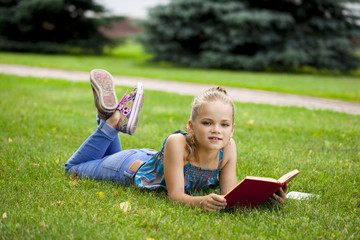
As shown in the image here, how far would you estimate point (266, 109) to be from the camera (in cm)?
748

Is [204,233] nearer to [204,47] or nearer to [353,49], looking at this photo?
[204,47]

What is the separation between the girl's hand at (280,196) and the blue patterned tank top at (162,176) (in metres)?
0.47

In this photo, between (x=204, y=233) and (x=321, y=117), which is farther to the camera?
(x=321, y=117)

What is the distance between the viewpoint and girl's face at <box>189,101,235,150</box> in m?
2.78

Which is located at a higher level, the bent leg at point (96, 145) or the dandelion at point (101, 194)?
the bent leg at point (96, 145)

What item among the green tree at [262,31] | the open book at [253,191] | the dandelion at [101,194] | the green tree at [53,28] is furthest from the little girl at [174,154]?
the green tree at [53,28]

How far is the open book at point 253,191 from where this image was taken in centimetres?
256

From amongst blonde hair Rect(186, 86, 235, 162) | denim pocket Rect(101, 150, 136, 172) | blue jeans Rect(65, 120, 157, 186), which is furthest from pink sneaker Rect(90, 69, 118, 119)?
blonde hair Rect(186, 86, 235, 162)

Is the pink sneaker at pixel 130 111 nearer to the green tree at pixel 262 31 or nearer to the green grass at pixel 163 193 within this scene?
the green grass at pixel 163 193

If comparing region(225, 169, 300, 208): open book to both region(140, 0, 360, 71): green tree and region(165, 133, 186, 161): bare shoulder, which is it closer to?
region(165, 133, 186, 161): bare shoulder

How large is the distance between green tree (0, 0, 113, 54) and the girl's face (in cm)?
1996

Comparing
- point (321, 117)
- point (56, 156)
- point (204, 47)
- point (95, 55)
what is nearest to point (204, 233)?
point (56, 156)

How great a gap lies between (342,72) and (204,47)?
5876 mm

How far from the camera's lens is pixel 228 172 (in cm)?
312
